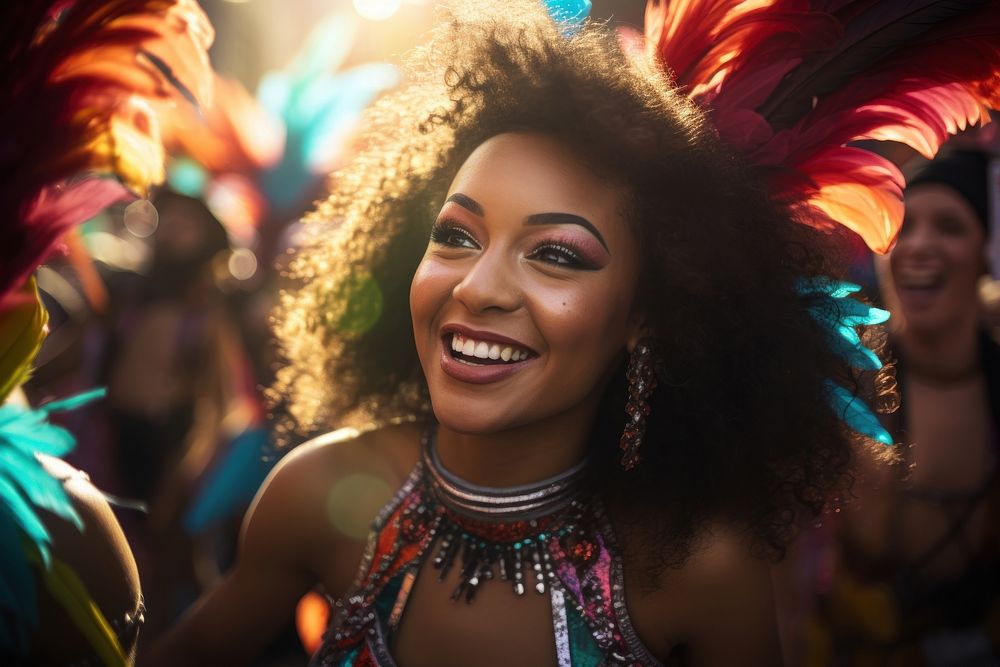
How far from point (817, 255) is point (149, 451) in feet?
12.1

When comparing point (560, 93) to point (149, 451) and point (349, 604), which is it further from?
A: point (149, 451)

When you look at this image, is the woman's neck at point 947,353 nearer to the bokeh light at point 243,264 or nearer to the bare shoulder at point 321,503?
the bare shoulder at point 321,503

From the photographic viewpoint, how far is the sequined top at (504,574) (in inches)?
67.9

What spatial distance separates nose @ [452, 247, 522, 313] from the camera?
5.43 feet

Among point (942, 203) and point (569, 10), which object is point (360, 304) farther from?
point (942, 203)

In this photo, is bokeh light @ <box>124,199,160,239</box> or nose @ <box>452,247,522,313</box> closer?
nose @ <box>452,247,522,313</box>

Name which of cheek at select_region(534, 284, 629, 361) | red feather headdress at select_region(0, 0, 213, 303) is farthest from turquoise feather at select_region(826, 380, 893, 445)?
red feather headdress at select_region(0, 0, 213, 303)

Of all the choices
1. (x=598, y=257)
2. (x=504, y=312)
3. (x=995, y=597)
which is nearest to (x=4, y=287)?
(x=504, y=312)

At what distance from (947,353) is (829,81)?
1759 mm

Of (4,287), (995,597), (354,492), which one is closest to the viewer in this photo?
(4,287)

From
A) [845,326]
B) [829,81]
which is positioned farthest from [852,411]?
[829,81]

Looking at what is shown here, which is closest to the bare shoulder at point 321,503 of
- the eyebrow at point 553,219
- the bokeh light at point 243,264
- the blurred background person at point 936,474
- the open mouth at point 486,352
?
the open mouth at point 486,352

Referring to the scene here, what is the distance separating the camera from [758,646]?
1.74 meters

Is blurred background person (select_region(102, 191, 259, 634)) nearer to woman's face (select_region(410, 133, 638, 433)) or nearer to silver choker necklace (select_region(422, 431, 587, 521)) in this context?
silver choker necklace (select_region(422, 431, 587, 521))
